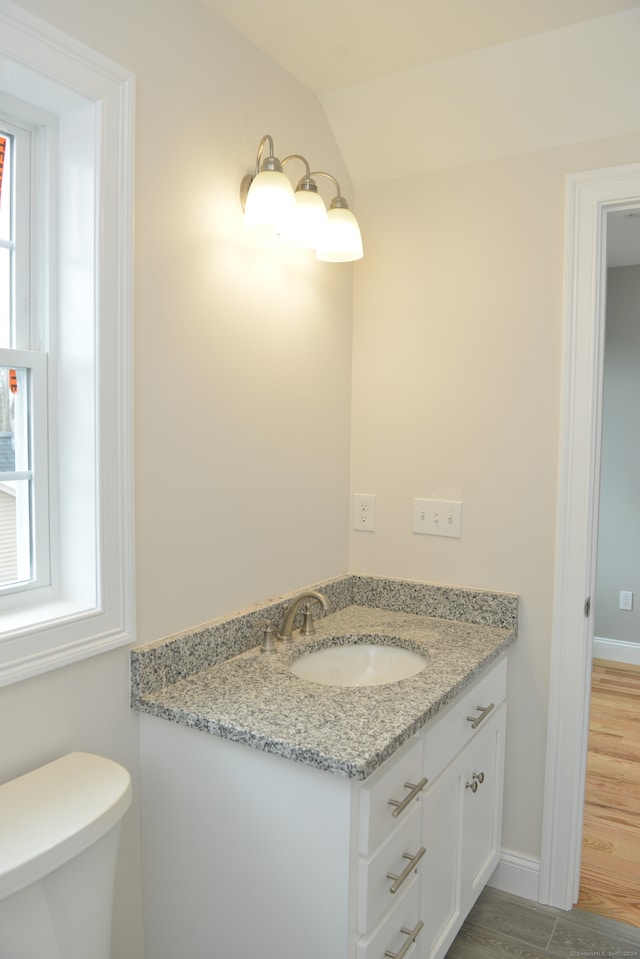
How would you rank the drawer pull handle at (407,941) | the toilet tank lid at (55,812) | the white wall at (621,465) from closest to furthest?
1. the toilet tank lid at (55,812)
2. the drawer pull handle at (407,941)
3. the white wall at (621,465)

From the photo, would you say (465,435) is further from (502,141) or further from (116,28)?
(116,28)

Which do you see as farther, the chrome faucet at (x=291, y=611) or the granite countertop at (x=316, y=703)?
the chrome faucet at (x=291, y=611)

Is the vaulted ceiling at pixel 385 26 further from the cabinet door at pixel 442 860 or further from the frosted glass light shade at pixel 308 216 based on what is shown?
the cabinet door at pixel 442 860

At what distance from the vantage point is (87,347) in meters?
1.31

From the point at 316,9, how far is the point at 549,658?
1.77 m

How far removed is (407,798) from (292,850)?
25cm

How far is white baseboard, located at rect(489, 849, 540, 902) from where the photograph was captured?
6.49 ft

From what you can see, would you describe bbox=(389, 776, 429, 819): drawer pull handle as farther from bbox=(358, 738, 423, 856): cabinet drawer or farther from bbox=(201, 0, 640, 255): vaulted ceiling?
bbox=(201, 0, 640, 255): vaulted ceiling

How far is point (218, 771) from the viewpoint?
1339 millimetres

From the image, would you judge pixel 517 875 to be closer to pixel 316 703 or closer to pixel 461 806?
pixel 461 806

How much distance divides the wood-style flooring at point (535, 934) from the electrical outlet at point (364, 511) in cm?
115

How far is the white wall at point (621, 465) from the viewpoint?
398 cm

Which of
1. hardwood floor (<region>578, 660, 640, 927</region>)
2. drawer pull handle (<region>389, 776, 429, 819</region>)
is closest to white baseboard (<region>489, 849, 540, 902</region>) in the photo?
hardwood floor (<region>578, 660, 640, 927</region>)

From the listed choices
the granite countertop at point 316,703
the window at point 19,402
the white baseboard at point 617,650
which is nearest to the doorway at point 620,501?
the white baseboard at point 617,650
